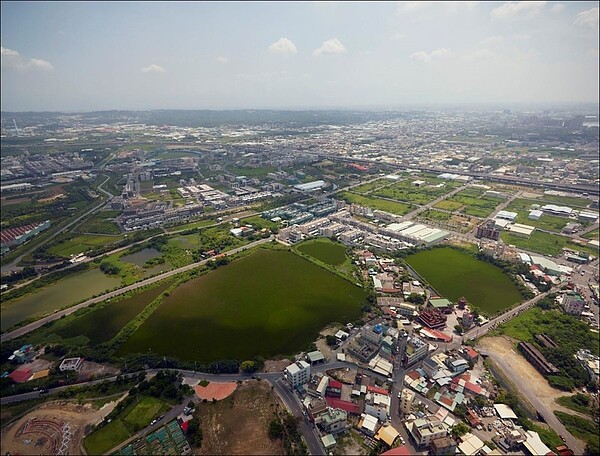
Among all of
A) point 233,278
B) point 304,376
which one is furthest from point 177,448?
point 233,278

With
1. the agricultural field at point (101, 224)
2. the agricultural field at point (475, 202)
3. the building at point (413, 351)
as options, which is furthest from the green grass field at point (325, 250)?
the agricultural field at point (101, 224)

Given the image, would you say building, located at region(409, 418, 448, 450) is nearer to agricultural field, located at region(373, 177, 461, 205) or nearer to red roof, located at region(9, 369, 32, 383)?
red roof, located at region(9, 369, 32, 383)

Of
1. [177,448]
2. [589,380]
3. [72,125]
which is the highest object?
[72,125]

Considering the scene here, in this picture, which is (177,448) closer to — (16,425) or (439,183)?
(16,425)

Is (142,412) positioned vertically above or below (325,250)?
above

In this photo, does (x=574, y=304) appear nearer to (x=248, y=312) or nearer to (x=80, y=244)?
(x=248, y=312)

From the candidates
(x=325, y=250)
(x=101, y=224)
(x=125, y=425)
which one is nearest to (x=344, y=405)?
(x=125, y=425)
